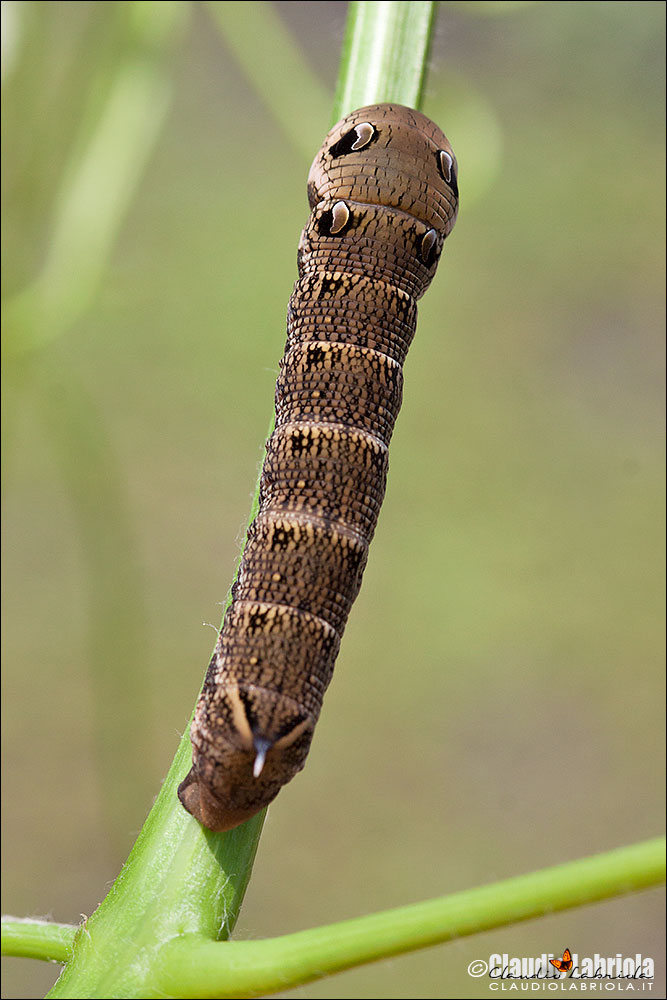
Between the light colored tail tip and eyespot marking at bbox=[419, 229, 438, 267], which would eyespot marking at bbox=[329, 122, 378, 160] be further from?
the light colored tail tip

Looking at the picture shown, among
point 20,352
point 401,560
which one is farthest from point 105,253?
point 401,560

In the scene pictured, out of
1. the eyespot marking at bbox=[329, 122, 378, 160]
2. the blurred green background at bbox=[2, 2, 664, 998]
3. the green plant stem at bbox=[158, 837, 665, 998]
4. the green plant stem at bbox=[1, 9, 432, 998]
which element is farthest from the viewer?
the blurred green background at bbox=[2, 2, 664, 998]

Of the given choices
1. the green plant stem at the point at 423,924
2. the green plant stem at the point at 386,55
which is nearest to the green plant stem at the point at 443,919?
the green plant stem at the point at 423,924

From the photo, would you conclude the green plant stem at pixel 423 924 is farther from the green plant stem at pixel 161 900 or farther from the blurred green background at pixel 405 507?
the blurred green background at pixel 405 507

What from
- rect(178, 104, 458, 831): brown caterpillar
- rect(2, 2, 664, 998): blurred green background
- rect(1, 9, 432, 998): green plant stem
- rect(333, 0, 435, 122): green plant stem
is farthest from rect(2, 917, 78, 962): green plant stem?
rect(2, 2, 664, 998): blurred green background

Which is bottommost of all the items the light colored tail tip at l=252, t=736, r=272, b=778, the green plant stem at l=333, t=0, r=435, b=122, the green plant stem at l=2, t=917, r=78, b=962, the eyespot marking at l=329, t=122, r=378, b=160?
the green plant stem at l=2, t=917, r=78, b=962

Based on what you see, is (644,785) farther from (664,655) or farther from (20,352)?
(20,352)

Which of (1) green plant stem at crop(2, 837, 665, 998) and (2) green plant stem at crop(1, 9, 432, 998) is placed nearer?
(1) green plant stem at crop(2, 837, 665, 998)

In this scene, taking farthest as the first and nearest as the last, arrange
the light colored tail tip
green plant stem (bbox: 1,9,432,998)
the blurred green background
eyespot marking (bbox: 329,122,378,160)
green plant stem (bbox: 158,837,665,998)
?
the blurred green background
eyespot marking (bbox: 329,122,378,160)
the light colored tail tip
green plant stem (bbox: 1,9,432,998)
green plant stem (bbox: 158,837,665,998)
